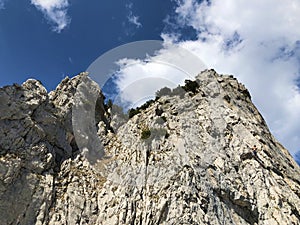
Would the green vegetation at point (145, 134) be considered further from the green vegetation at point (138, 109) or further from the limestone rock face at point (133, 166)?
the green vegetation at point (138, 109)

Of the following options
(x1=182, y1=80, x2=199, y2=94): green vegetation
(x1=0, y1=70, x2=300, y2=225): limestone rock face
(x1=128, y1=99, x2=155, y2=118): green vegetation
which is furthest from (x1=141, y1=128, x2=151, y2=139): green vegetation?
(x1=182, y1=80, x2=199, y2=94): green vegetation

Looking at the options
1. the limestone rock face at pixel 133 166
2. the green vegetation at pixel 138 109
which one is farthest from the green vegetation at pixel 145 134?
the green vegetation at pixel 138 109

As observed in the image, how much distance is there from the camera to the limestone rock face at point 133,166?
30167 millimetres

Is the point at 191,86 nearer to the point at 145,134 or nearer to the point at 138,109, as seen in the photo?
the point at 138,109

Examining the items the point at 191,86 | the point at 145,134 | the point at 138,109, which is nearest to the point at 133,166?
the point at 145,134

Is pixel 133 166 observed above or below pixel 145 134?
below

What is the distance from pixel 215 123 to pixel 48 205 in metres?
28.1

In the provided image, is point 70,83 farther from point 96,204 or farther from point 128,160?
point 96,204

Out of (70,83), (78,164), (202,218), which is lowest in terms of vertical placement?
(202,218)

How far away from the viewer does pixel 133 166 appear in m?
37.1

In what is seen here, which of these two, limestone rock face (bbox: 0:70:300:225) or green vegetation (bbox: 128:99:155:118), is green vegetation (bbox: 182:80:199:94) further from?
limestone rock face (bbox: 0:70:300:225)

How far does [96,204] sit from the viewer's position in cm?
3262

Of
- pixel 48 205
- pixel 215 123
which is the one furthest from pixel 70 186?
pixel 215 123

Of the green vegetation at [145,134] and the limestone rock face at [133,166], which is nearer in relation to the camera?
the limestone rock face at [133,166]
